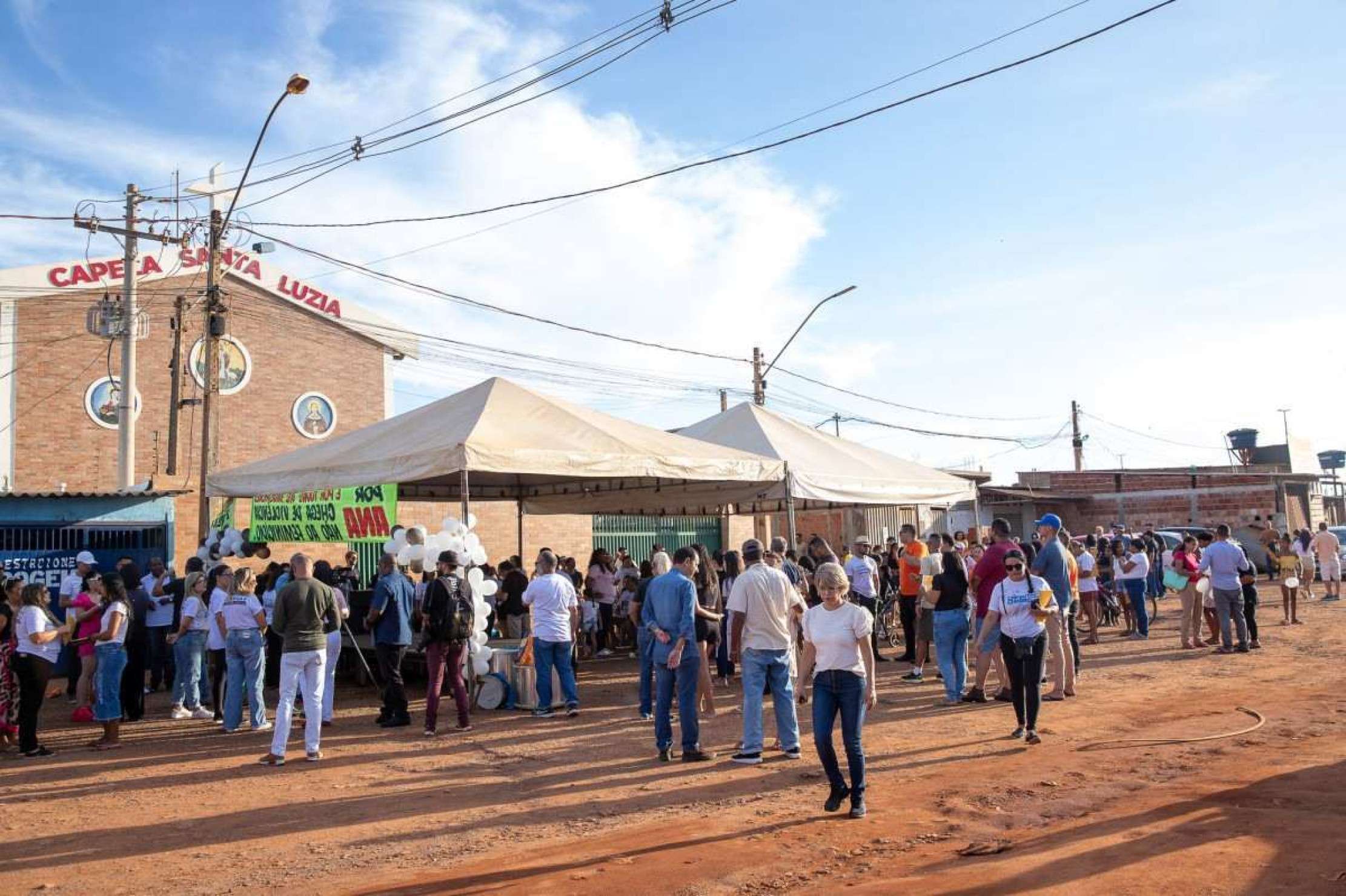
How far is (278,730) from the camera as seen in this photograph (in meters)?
9.09

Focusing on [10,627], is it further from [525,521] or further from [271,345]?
[271,345]

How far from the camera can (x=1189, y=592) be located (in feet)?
51.1

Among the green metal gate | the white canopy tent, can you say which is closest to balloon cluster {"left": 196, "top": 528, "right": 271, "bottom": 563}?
the white canopy tent

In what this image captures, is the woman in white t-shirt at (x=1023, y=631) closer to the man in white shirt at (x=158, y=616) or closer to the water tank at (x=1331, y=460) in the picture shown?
the man in white shirt at (x=158, y=616)

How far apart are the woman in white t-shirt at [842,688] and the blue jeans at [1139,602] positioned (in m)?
11.6

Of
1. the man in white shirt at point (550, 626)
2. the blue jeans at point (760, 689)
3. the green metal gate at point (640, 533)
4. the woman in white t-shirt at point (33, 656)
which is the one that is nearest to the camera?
the blue jeans at point (760, 689)

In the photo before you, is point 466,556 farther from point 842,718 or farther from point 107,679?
point 842,718

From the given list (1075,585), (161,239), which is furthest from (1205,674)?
(161,239)

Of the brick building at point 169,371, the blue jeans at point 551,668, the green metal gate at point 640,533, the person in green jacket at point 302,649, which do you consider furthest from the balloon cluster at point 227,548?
the green metal gate at point 640,533

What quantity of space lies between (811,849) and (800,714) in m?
4.90

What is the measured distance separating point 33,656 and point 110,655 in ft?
2.02

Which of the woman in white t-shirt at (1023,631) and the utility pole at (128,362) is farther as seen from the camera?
the utility pole at (128,362)

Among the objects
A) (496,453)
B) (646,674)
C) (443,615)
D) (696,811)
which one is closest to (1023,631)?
(696,811)

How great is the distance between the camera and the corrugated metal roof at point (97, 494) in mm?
15945
